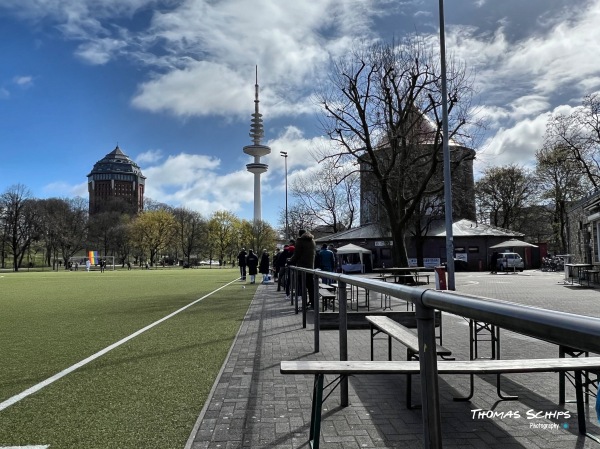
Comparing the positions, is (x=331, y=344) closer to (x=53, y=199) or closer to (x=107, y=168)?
(x=53, y=199)

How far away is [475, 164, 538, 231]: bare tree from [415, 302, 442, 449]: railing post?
5789cm

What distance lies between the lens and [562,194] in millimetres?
45250

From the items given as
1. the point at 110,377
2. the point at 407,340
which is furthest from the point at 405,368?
the point at 110,377

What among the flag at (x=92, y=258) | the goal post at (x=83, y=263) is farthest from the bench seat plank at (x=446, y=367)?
the goal post at (x=83, y=263)

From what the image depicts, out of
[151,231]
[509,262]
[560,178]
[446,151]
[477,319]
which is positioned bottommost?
[509,262]

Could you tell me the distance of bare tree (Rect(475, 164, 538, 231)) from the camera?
2233 inches

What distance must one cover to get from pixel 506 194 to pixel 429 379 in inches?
2413

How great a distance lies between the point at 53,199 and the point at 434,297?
273ft

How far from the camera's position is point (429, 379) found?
179 centimetres

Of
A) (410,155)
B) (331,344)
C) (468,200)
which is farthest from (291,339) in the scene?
(468,200)

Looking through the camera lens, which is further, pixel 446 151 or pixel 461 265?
pixel 461 265

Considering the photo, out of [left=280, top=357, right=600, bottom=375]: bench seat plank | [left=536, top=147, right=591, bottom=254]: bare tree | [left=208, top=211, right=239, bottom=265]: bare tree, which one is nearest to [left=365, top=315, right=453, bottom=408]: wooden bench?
[left=280, top=357, right=600, bottom=375]: bench seat plank

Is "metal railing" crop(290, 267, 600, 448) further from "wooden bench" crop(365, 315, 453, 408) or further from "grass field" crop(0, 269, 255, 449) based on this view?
"grass field" crop(0, 269, 255, 449)

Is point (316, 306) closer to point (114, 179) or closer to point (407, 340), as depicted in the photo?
point (407, 340)
